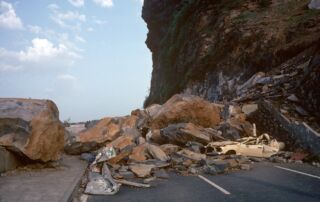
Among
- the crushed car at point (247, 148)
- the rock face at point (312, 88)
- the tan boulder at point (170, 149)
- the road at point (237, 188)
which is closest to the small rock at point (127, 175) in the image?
the road at point (237, 188)

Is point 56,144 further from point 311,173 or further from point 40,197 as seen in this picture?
point 311,173

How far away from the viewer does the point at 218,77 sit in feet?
106

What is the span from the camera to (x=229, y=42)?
32.2 metres

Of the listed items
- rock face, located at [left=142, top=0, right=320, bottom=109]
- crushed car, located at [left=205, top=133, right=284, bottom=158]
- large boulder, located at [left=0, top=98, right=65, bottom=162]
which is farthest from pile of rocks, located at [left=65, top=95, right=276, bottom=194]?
rock face, located at [left=142, top=0, right=320, bottom=109]

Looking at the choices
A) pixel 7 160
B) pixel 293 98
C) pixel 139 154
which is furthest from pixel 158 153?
pixel 293 98

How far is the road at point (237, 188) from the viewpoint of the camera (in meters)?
8.02

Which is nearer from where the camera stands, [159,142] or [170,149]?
[170,149]

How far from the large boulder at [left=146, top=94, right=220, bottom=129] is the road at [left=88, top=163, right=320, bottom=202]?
287 inches

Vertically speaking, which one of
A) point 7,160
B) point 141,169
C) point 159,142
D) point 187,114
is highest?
point 187,114

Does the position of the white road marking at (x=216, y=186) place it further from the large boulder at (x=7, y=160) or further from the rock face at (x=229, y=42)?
the rock face at (x=229, y=42)

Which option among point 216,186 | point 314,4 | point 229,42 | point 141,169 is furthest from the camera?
point 229,42

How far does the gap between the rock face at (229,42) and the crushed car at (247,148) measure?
8.81 m

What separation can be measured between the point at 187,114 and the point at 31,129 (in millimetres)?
9360

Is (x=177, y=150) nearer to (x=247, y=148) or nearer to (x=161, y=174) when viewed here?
(x=247, y=148)
